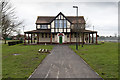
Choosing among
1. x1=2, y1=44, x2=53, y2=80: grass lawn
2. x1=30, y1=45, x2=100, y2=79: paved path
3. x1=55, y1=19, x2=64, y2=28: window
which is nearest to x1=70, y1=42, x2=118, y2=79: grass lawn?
x1=30, y1=45, x2=100, y2=79: paved path

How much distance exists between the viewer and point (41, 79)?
21.6ft

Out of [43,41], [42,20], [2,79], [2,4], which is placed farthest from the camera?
[42,20]

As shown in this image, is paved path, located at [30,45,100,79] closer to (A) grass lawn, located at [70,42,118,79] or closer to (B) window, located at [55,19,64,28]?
(A) grass lawn, located at [70,42,118,79]

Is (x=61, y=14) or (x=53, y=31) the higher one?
(x=61, y=14)

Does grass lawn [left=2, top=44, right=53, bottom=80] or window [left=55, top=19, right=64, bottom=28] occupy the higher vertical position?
window [left=55, top=19, right=64, bottom=28]

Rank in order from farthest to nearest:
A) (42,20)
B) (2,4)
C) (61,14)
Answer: (42,20) → (61,14) → (2,4)

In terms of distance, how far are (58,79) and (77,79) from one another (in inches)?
41.1

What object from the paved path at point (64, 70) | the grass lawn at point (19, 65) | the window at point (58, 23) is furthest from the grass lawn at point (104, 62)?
the window at point (58, 23)

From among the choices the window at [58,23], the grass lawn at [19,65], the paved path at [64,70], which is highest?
the window at [58,23]

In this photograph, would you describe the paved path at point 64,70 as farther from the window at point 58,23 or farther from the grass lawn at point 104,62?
the window at point 58,23

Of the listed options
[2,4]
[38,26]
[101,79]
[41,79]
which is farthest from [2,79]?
[38,26]

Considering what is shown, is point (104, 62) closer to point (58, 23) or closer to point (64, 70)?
point (64, 70)

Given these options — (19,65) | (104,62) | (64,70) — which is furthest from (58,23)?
(64,70)

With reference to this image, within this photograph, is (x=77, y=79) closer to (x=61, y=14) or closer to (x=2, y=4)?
(x=2, y=4)
